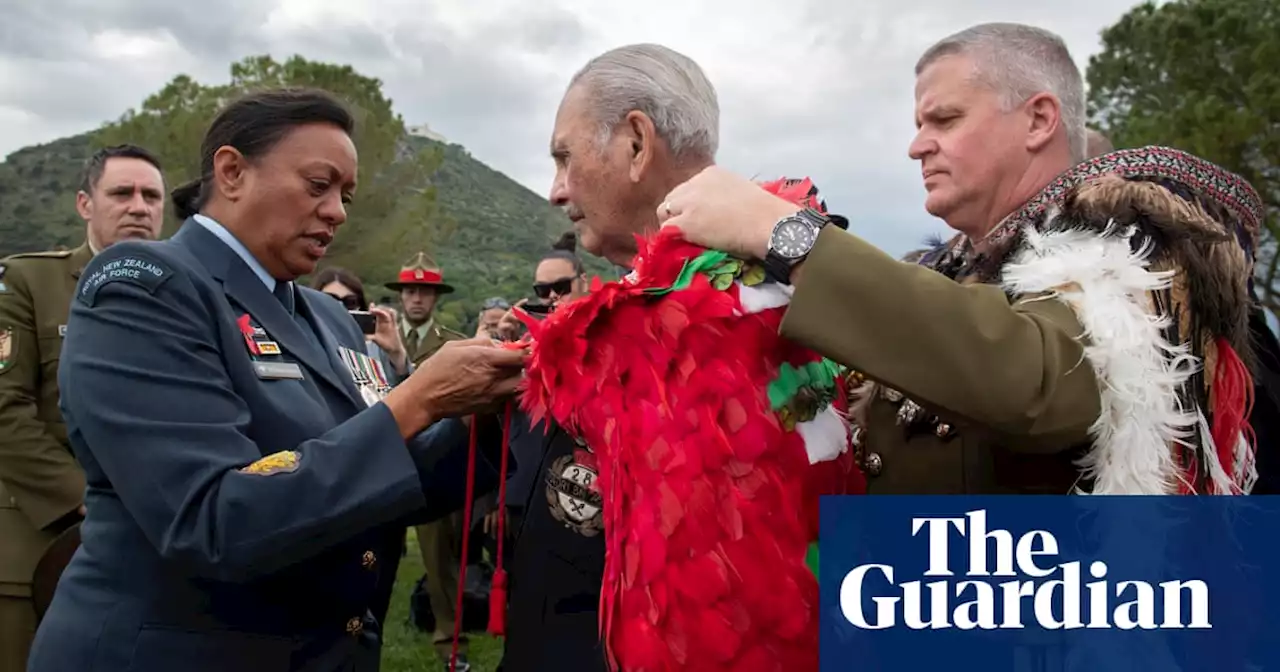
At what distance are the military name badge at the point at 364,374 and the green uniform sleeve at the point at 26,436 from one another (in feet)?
7.26

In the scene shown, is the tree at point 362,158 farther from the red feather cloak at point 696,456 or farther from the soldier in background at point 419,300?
the red feather cloak at point 696,456

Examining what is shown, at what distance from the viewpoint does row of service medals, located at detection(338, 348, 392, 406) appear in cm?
277

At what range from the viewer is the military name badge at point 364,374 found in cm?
276

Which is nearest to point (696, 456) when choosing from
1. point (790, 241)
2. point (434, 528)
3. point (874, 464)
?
point (790, 241)

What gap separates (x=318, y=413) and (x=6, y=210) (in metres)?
55.8

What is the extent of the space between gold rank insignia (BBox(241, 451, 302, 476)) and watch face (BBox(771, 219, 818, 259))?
1014mm

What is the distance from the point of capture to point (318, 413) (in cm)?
236

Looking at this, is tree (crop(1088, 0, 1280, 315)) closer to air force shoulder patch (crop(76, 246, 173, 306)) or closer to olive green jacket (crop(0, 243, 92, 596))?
olive green jacket (crop(0, 243, 92, 596))

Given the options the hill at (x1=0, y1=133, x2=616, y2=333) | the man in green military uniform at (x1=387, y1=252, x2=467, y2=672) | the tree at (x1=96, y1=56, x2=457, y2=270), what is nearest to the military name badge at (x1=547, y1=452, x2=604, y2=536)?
the man in green military uniform at (x1=387, y1=252, x2=467, y2=672)

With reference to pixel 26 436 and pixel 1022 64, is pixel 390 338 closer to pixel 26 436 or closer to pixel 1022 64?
pixel 26 436

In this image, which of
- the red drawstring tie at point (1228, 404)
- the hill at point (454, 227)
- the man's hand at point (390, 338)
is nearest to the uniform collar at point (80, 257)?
the man's hand at point (390, 338)

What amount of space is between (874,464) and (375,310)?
458 centimetres

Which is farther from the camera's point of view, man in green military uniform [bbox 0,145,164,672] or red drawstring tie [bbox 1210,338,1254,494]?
man in green military uniform [bbox 0,145,164,672]

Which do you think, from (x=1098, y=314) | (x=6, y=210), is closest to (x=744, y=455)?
(x=1098, y=314)
